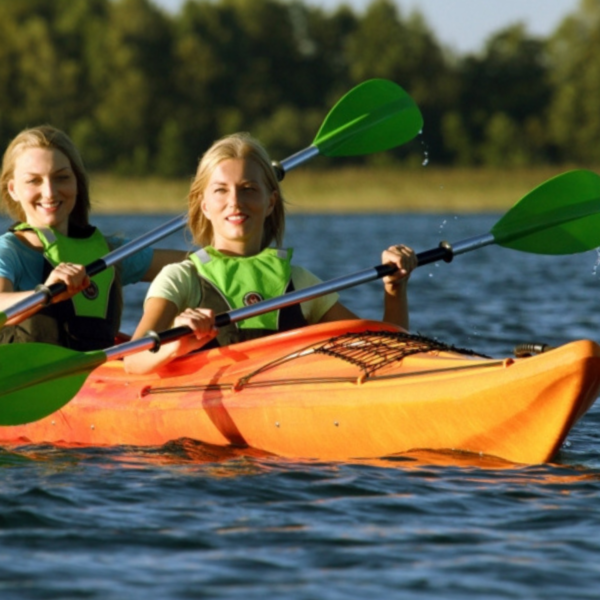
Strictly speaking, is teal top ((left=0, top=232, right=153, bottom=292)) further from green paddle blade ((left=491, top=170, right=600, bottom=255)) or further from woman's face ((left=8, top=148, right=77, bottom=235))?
green paddle blade ((left=491, top=170, right=600, bottom=255))

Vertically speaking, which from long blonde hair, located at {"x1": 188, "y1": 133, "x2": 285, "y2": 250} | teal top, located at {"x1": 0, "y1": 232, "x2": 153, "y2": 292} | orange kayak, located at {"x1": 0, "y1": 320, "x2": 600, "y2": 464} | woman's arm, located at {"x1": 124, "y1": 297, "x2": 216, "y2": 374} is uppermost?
long blonde hair, located at {"x1": 188, "y1": 133, "x2": 285, "y2": 250}

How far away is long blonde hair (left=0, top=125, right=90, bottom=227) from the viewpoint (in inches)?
227

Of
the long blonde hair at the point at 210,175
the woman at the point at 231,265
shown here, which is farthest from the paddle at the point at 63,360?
the long blonde hair at the point at 210,175

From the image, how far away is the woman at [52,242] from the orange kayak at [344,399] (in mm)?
272

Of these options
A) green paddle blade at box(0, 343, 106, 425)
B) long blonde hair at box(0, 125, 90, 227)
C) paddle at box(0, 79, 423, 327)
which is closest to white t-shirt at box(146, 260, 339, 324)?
green paddle blade at box(0, 343, 106, 425)

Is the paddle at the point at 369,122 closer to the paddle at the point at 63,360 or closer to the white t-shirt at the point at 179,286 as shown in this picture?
the paddle at the point at 63,360

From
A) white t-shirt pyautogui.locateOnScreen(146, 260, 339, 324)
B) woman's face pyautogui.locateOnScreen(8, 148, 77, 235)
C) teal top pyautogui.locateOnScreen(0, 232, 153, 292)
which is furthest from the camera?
woman's face pyautogui.locateOnScreen(8, 148, 77, 235)

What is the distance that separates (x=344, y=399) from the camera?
15.9ft

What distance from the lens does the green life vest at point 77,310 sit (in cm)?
561

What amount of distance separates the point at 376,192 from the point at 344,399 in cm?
2630

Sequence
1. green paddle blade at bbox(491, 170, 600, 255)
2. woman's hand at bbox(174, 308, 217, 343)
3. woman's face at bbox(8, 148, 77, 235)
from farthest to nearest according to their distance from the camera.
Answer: green paddle blade at bbox(491, 170, 600, 255) → woman's face at bbox(8, 148, 77, 235) → woman's hand at bbox(174, 308, 217, 343)

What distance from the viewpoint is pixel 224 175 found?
5.26m

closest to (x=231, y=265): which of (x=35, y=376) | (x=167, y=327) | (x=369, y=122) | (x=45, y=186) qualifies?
(x=167, y=327)

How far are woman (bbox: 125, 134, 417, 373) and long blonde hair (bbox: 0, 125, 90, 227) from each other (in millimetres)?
671
